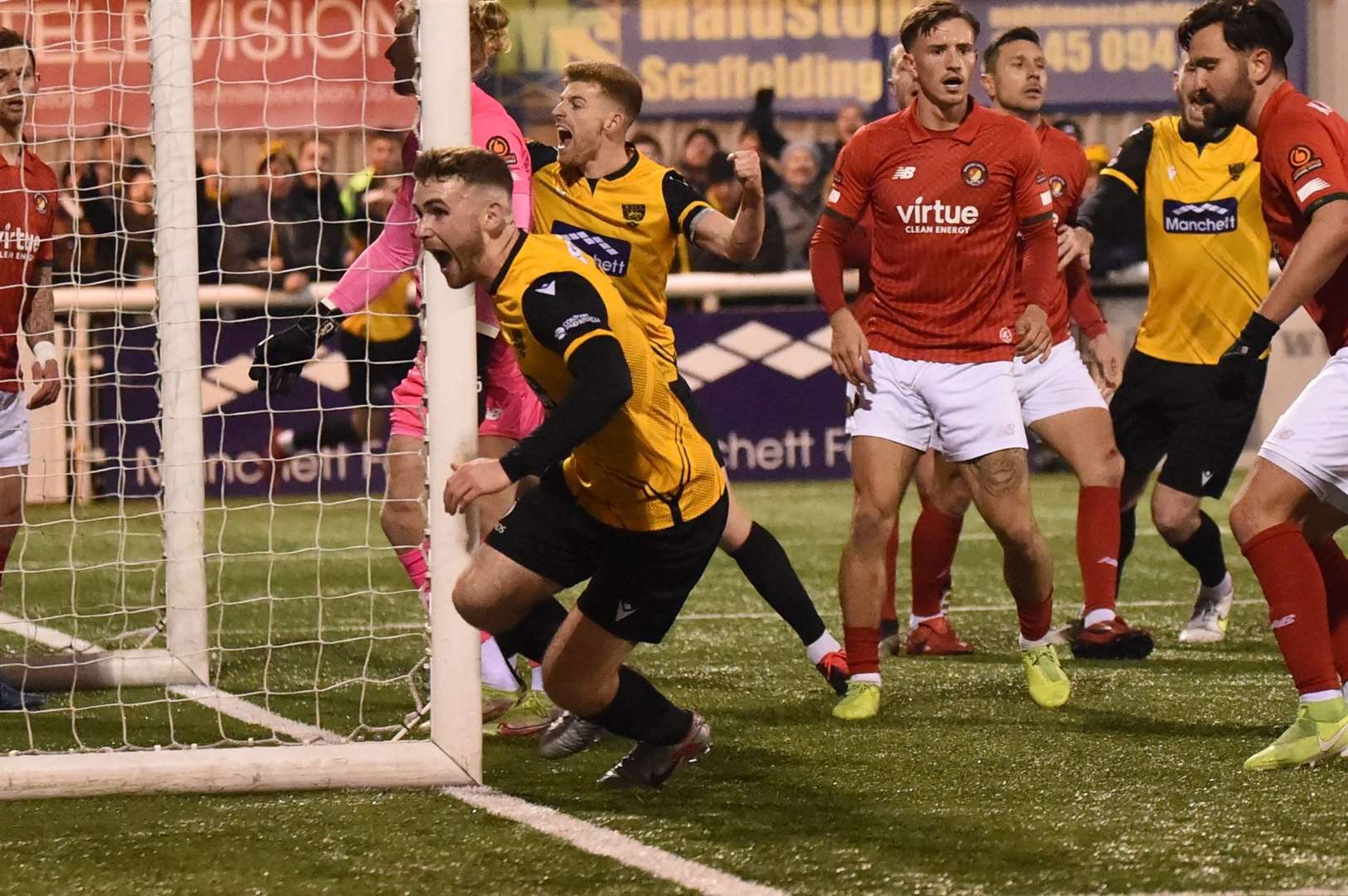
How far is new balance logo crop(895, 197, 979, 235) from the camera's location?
586cm

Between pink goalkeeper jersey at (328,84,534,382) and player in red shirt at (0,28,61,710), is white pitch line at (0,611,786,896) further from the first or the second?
pink goalkeeper jersey at (328,84,534,382)

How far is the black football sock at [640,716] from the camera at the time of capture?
4723 mm

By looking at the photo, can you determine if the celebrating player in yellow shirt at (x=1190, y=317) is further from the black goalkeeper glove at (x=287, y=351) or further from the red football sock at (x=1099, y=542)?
the black goalkeeper glove at (x=287, y=351)

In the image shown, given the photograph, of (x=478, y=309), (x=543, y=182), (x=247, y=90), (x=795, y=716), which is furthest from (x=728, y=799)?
(x=247, y=90)

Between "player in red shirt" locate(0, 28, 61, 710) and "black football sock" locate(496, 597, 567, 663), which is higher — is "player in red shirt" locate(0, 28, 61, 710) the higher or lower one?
the higher one

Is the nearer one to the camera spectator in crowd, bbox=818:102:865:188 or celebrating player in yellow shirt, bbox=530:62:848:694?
celebrating player in yellow shirt, bbox=530:62:848:694

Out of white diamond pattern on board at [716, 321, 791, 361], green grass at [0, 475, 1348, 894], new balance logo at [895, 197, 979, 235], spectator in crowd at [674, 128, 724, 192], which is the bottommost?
green grass at [0, 475, 1348, 894]

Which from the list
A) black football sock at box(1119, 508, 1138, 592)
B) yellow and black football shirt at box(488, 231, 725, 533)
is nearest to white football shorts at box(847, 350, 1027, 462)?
yellow and black football shirt at box(488, 231, 725, 533)

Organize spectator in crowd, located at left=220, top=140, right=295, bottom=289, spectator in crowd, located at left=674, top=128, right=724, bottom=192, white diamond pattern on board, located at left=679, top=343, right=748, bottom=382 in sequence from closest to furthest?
spectator in crowd, located at left=220, top=140, right=295, bottom=289, white diamond pattern on board, located at left=679, top=343, right=748, bottom=382, spectator in crowd, located at left=674, top=128, right=724, bottom=192

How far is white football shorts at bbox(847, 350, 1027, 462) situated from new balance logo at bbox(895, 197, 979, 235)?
15.4 inches

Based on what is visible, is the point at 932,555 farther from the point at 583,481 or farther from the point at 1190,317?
the point at 583,481

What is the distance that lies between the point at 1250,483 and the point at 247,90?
10528 mm

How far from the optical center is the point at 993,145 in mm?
5867

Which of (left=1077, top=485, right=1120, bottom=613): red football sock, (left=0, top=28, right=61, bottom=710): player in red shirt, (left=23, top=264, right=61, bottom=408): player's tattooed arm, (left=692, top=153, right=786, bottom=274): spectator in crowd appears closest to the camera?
(left=0, top=28, right=61, bottom=710): player in red shirt
